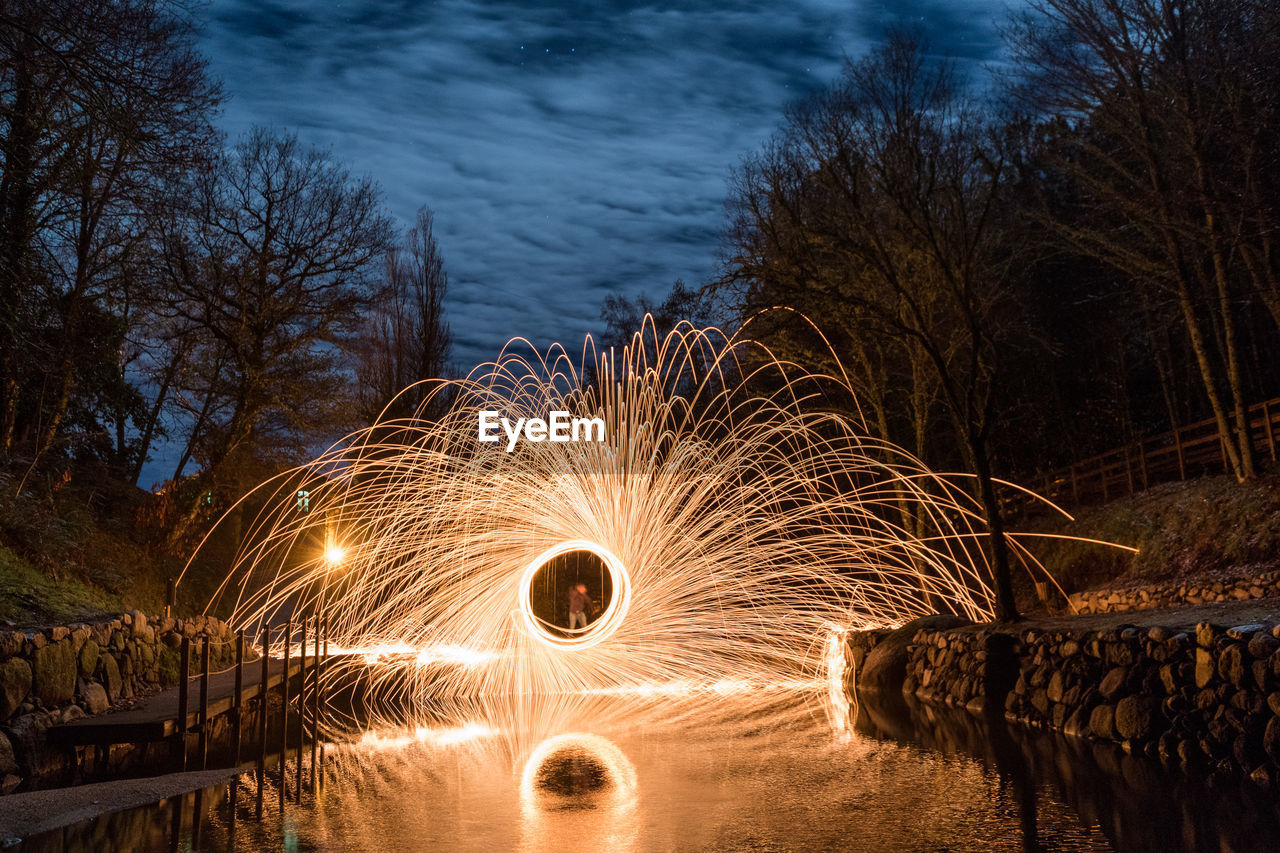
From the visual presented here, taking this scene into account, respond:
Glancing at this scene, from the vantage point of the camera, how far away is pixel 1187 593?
1511 cm

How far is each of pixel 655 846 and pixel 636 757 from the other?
10.8ft

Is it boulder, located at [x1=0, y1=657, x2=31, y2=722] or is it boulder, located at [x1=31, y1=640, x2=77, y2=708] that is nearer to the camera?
boulder, located at [x1=0, y1=657, x2=31, y2=722]

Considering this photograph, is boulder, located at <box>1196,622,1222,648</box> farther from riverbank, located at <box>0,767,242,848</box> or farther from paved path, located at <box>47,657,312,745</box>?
paved path, located at <box>47,657,312,745</box>

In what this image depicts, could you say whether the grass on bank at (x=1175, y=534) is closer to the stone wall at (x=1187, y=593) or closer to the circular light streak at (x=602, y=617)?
the stone wall at (x=1187, y=593)

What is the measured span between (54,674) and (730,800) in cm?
751

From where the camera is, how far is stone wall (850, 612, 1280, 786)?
718cm

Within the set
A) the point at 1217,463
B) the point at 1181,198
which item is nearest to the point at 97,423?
the point at 1181,198

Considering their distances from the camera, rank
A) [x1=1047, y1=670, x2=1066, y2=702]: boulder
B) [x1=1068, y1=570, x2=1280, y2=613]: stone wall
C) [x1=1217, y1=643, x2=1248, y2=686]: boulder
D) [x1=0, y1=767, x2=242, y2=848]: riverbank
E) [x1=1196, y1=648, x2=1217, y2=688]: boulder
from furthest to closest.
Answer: [x1=1068, y1=570, x2=1280, y2=613]: stone wall → [x1=1047, y1=670, x2=1066, y2=702]: boulder → [x1=1196, y1=648, x2=1217, y2=688]: boulder → [x1=1217, y1=643, x2=1248, y2=686]: boulder → [x1=0, y1=767, x2=242, y2=848]: riverbank

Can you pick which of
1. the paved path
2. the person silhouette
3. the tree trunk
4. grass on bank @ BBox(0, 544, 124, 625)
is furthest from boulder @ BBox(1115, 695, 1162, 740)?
the person silhouette

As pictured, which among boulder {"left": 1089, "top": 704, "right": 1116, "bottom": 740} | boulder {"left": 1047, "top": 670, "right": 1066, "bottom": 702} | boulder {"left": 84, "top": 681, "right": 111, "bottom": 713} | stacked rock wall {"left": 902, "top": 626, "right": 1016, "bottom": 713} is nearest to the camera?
boulder {"left": 1089, "top": 704, "right": 1116, "bottom": 740}

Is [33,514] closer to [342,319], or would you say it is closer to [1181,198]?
[342,319]

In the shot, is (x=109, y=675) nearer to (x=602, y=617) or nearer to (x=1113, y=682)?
(x=602, y=617)

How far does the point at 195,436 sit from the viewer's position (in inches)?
955

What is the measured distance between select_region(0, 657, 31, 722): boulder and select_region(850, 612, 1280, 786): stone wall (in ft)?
32.4
